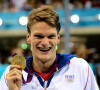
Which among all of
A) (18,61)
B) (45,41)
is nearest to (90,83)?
(45,41)

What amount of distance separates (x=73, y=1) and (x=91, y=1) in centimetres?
78

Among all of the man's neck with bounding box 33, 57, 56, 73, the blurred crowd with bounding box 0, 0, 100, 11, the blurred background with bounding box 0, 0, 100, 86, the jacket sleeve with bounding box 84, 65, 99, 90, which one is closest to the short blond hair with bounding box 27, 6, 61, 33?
the man's neck with bounding box 33, 57, 56, 73

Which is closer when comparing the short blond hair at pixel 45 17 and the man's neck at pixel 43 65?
the short blond hair at pixel 45 17

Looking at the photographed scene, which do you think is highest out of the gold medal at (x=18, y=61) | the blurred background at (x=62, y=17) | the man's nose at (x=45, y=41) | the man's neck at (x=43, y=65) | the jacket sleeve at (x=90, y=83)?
the man's nose at (x=45, y=41)

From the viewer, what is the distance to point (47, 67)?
2746 millimetres

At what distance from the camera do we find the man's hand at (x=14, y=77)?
237 cm

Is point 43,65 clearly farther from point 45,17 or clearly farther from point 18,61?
point 45,17

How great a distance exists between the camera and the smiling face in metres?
2.52

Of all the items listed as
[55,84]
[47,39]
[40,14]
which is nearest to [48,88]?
[55,84]

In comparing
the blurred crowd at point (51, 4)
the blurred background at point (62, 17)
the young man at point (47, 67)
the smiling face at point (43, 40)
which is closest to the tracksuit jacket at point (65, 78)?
the young man at point (47, 67)

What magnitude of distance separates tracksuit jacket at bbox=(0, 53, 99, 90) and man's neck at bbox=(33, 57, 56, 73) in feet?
0.18

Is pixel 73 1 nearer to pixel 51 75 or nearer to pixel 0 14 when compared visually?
pixel 0 14

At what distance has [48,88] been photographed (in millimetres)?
2682

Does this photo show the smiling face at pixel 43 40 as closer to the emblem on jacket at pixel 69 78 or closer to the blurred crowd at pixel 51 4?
the emblem on jacket at pixel 69 78
